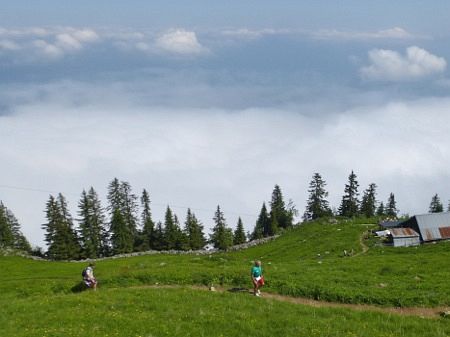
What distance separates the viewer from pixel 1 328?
89.0 feet

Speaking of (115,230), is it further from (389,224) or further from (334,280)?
(334,280)

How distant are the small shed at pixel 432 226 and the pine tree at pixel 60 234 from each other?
7442 cm

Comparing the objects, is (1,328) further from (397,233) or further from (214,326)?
(397,233)

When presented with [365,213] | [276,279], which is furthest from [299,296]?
[365,213]

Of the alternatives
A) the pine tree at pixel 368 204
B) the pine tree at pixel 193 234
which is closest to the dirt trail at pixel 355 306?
the pine tree at pixel 193 234

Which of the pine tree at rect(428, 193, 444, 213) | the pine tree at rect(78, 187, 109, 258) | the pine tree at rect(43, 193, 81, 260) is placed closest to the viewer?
the pine tree at rect(43, 193, 81, 260)

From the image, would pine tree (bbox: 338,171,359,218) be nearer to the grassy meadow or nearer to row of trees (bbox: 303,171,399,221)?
row of trees (bbox: 303,171,399,221)

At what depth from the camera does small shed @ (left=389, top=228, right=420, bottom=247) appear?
7508 centimetres

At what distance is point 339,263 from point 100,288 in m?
26.6

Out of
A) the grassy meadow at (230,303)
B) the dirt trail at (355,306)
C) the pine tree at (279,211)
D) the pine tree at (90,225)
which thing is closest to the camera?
the grassy meadow at (230,303)

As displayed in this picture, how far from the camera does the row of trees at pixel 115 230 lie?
10788 cm

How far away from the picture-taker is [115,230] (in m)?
113

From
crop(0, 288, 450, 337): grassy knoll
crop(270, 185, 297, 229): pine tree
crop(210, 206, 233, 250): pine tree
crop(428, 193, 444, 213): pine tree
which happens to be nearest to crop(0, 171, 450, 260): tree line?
crop(210, 206, 233, 250): pine tree

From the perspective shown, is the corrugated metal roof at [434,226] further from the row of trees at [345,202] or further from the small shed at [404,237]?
the row of trees at [345,202]
